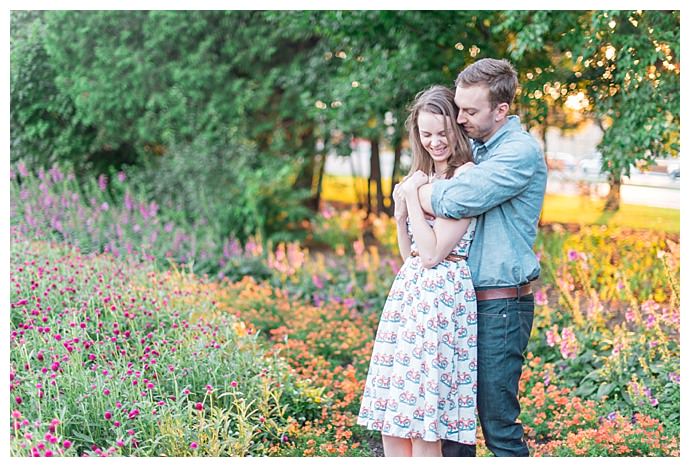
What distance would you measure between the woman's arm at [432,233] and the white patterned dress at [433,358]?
6 cm

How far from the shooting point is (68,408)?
3.04 m

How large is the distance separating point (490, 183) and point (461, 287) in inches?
15.5

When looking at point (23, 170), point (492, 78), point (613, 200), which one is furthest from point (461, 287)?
point (613, 200)

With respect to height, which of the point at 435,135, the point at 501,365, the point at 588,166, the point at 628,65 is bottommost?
the point at 501,365

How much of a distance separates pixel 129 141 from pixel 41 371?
5.00 meters

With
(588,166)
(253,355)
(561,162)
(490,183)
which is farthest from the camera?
(561,162)

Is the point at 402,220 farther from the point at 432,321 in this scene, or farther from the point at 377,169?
the point at 377,169

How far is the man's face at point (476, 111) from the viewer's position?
265 centimetres

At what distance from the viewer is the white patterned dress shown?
2688 millimetres

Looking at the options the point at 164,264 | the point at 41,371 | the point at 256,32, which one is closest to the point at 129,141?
the point at 256,32

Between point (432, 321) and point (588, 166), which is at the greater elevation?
point (588, 166)

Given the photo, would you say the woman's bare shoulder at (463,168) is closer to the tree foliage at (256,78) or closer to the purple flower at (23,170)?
the tree foliage at (256,78)

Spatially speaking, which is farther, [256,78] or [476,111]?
[256,78]

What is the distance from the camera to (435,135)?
8.76ft
